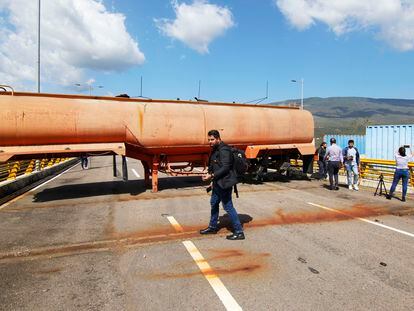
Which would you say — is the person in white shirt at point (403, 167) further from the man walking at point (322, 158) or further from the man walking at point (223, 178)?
the man walking at point (223, 178)

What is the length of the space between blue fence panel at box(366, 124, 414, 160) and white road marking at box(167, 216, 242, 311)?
940 inches

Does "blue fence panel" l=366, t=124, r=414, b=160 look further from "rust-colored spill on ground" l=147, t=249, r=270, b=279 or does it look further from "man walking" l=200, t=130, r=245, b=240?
"rust-colored spill on ground" l=147, t=249, r=270, b=279

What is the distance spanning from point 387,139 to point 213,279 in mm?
25555

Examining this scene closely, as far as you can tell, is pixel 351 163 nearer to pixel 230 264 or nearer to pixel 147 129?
pixel 147 129

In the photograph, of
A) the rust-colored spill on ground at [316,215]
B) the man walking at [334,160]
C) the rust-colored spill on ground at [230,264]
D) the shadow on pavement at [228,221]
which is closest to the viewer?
the rust-colored spill on ground at [230,264]

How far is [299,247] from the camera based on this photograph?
18.2 ft

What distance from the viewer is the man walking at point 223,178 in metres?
5.89

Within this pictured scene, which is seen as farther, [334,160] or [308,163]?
[308,163]

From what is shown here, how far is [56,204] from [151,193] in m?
2.97

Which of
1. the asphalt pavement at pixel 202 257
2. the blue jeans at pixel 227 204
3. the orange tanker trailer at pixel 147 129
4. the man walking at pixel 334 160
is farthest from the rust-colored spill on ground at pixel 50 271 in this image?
the man walking at pixel 334 160

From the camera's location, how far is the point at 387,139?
25.3 metres

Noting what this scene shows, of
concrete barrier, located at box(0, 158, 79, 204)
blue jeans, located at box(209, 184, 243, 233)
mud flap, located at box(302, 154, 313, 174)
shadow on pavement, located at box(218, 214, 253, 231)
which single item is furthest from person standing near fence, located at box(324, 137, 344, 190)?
concrete barrier, located at box(0, 158, 79, 204)

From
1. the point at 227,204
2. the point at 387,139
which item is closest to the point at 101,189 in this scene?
the point at 227,204

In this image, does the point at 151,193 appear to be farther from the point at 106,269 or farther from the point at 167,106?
the point at 106,269
